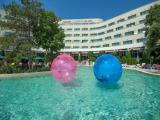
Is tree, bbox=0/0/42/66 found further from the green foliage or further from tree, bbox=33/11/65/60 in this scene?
tree, bbox=33/11/65/60

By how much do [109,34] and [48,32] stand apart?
40166 millimetres

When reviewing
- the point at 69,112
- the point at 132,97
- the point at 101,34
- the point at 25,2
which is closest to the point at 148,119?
the point at 69,112

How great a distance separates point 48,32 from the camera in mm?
34625

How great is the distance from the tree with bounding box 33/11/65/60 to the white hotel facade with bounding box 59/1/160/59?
25.7 m

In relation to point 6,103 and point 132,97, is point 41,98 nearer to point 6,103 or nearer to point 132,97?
point 6,103

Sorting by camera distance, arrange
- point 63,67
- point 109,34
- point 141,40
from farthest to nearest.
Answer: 1. point 109,34
2. point 141,40
3. point 63,67

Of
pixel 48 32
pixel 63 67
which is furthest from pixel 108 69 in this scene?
pixel 48 32

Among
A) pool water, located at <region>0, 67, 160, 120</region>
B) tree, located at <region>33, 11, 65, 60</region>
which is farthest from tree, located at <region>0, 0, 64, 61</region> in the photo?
pool water, located at <region>0, 67, 160, 120</region>

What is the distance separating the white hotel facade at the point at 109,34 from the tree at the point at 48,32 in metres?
25.7

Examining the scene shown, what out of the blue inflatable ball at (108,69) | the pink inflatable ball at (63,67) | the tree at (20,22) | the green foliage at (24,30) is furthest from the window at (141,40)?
the blue inflatable ball at (108,69)

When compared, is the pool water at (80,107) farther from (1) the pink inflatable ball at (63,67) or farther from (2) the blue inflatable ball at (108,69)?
(1) the pink inflatable ball at (63,67)

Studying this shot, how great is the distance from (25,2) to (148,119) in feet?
86.4

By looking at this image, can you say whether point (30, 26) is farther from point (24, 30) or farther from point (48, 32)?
point (48, 32)

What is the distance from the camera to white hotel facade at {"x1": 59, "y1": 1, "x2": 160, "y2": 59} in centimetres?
5781
